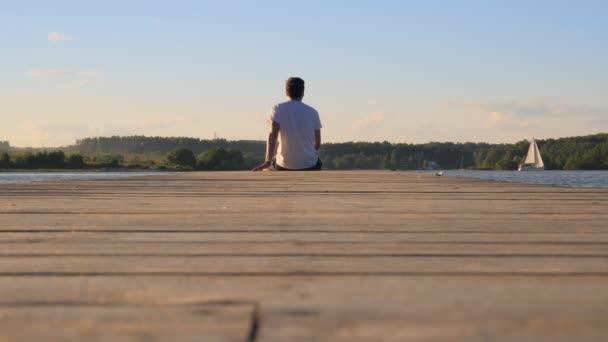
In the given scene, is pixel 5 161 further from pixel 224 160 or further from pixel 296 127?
pixel 296 127

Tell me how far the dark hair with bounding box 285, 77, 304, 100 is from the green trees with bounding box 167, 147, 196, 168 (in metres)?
49.6

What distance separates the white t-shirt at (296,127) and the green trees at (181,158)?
4945cm

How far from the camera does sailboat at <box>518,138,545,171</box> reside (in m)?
74.1

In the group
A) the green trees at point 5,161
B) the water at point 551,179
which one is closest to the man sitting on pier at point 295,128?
the water at point 551,179

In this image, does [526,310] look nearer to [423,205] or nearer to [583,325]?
[583,325]

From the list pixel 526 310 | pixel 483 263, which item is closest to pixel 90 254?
pixel 483 263

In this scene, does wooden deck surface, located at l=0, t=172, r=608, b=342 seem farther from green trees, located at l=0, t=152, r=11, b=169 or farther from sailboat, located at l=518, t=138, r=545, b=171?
sailboat, located at l=518, t=138, r=545, b=171

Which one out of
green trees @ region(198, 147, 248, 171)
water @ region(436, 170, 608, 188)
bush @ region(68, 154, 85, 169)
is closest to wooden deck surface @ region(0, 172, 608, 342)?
water @ region(436, 170, 608, 188)

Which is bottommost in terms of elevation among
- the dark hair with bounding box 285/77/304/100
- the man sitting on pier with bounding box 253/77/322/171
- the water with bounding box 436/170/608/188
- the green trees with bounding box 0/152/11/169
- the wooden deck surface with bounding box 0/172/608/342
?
the green trees with bounding box 0/152/11/169

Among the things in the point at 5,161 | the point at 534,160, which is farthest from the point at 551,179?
the point at 534,160

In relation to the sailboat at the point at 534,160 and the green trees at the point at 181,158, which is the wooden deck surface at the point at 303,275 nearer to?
the green trees at the point at 181,158

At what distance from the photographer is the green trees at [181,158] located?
58.2 meters

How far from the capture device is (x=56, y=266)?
→ 66.0 inches

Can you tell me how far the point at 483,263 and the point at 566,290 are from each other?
13.1 inches
